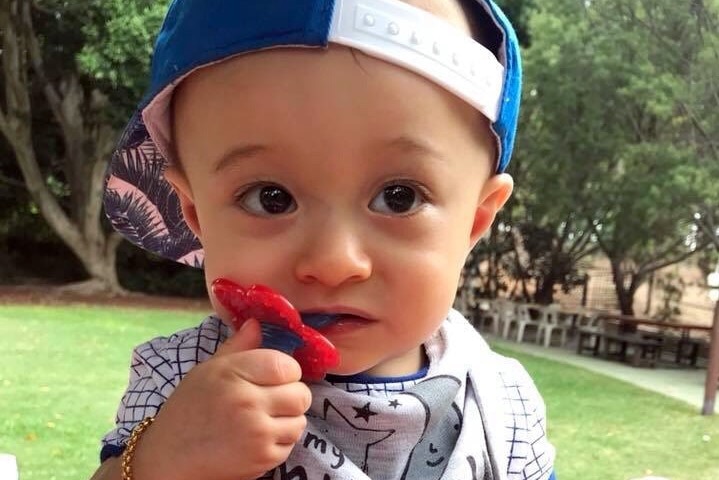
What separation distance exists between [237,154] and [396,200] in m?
0.12

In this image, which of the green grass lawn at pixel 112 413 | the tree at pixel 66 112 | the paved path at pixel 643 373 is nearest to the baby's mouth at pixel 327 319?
the green grass lawn at pixel 112 413

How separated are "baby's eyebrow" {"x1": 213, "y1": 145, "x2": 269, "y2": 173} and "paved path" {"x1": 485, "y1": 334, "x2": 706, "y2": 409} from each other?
518cm

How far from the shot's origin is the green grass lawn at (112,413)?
322 centimetres

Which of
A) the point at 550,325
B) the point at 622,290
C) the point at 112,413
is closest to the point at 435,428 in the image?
the point at 112,413

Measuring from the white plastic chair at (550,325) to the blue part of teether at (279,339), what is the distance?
28.2ft

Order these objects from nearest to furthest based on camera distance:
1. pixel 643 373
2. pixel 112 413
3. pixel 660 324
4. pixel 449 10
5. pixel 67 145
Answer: pixel 449 10
pixel 112 413
pixel 643 373
pixel 660 324
pixel 67 145

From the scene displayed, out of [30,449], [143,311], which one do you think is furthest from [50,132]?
[30,449]

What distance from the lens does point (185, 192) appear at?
0.73 meters

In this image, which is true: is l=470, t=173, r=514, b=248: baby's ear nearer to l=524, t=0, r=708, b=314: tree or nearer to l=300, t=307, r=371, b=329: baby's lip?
l=300, t=307, r=371, b=329: baby's lip

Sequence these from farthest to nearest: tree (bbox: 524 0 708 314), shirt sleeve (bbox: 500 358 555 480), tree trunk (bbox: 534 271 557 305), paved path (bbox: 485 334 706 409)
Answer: tree trunk (bbox: 534 271 557 305) → tree (bbox: 524 0 708 314) → paved path (bbox: 485 334 706 409) → shirt sleeve (bbox: 500 358 555 480)

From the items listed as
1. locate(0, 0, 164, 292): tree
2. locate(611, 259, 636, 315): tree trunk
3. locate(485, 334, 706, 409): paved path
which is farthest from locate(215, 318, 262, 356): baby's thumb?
locate(611, 259, 636, 315): tree trunk

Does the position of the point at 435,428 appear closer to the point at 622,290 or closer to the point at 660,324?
the point at 660,324

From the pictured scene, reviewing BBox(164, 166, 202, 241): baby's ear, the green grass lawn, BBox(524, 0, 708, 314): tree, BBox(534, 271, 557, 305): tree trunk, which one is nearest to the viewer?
BBox(164, 166, 202, 241): baby's ear

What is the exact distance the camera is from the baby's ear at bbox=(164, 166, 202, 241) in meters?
0.72
